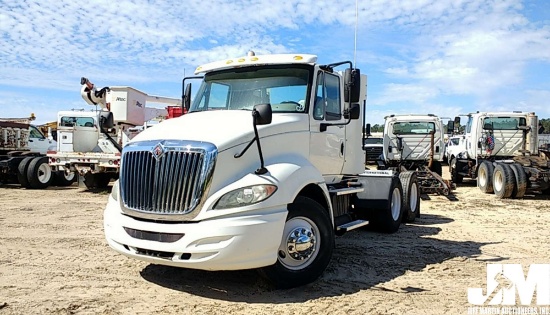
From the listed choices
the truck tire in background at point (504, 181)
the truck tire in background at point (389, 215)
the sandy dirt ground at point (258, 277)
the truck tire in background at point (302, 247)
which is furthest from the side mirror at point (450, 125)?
the truck tire in background at point (302, 247)

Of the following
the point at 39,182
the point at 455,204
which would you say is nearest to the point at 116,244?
the point at 455,204

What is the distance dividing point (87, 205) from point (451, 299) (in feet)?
31.6

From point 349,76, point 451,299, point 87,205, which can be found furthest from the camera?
point 87,205

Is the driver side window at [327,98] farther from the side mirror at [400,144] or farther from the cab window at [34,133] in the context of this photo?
the cab window at [34,133]

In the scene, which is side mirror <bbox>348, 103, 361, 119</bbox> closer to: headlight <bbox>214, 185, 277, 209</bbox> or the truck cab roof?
the truck cab roof

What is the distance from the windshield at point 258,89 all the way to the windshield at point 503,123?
41.7 feet

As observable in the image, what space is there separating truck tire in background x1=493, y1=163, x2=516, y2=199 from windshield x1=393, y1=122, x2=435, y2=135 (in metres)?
2.85

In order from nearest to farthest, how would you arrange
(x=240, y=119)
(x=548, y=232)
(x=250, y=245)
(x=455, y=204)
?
(x=250, y=245)
(x=240, y=119)
(x=548, y=232)
(x=455, y=204)

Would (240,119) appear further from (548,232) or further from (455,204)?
(455,204)

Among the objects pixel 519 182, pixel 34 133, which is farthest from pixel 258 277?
pixel 34 133

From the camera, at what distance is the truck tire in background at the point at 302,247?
484 cm

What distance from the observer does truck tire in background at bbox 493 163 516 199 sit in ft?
44.9

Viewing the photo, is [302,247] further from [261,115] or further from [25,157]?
[25,157]

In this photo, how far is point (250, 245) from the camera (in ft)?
14.4
